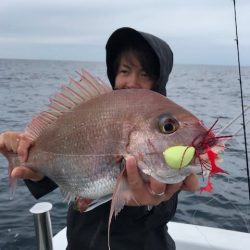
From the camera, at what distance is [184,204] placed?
704cm

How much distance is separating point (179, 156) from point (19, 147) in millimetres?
1017

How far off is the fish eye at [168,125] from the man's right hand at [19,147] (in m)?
0.84

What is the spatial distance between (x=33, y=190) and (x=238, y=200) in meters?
5.28

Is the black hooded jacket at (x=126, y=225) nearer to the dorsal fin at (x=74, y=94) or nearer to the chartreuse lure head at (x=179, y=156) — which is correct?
the dorsal fin at (x=74, y=94)

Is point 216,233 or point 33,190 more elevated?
point 33,190

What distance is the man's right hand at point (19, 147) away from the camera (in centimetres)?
228

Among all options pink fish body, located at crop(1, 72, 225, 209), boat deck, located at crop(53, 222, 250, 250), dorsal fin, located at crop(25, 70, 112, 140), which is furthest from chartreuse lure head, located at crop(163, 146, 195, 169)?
boat deck, located at crop(53, 222, 250, 250)

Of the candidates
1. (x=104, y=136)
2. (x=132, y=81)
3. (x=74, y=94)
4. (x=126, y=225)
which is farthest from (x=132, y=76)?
(x=126, y=225)

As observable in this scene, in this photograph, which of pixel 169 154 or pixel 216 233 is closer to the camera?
pixel 169 154

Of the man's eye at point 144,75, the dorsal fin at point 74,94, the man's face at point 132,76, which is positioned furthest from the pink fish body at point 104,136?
the man's eye at point 144,75

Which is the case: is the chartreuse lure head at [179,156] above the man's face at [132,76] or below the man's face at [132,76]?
below

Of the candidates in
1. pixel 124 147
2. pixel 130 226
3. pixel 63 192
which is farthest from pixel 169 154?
pixel 130 226

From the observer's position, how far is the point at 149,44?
2.68 metres

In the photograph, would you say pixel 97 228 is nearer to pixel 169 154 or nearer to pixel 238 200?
pixel 169 154
